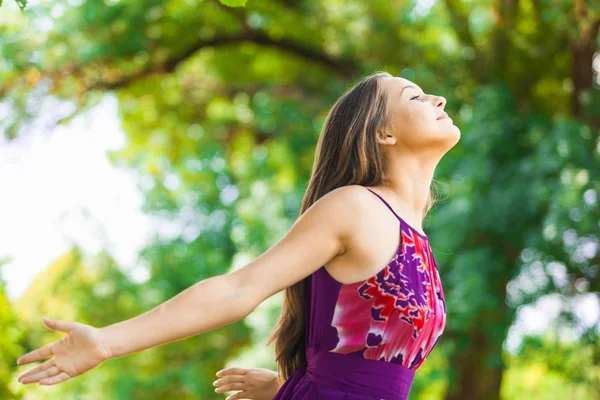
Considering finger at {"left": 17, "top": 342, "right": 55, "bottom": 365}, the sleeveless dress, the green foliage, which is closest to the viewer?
finger at {"left": 17, "top": 342, "right": 55, "bottom": 365}

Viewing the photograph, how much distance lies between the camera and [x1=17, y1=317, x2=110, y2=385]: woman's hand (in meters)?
1.69

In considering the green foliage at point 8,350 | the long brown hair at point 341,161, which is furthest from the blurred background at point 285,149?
the long brown hair at point 341,161

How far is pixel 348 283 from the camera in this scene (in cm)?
200

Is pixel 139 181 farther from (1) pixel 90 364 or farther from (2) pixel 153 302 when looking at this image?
(1) pixel 90 364

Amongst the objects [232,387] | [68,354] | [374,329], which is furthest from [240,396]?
[68,354]

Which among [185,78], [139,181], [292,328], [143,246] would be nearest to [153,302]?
[143,246]

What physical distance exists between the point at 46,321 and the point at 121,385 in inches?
368

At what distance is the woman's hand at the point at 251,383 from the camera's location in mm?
2354

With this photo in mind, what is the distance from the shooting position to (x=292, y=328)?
2246 mm

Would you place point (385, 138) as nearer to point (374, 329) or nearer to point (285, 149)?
point (374, 329)

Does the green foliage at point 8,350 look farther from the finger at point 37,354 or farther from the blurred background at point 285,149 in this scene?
the finger at point 37,354

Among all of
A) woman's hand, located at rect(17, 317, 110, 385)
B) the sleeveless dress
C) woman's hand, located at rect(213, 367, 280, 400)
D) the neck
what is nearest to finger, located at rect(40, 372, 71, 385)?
woman's hand, located at rect(17, 317, 110, 385)

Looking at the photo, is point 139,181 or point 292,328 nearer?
point 292,328

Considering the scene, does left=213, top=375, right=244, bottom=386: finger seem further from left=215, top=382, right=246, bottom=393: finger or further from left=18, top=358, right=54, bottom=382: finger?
left=18, top=358, right=54, bottom=382: finger
